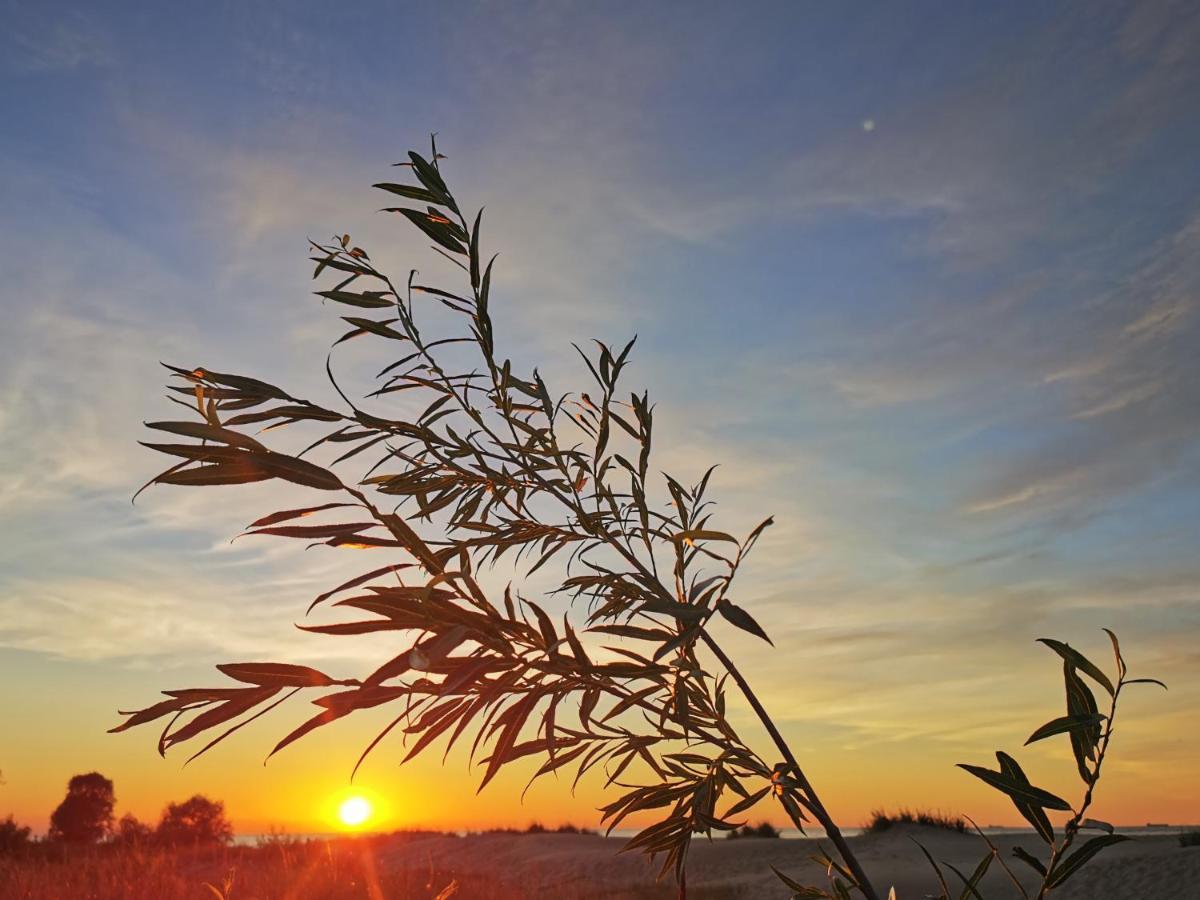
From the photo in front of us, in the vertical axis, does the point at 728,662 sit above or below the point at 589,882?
above

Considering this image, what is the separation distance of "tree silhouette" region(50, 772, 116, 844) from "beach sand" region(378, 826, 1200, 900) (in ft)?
25.4

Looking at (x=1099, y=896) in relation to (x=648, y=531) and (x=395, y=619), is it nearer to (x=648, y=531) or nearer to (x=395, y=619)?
(x=648, y=531)

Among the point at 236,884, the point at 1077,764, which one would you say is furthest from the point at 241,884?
the point at 1077,764

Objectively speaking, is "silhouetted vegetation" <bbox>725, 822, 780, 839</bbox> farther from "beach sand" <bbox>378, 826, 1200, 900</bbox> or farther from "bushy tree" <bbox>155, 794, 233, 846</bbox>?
"bushy tree" <bbox>155, 794, 233, 846</bbox>

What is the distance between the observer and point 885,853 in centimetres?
1457

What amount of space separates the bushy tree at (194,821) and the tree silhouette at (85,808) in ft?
5.49

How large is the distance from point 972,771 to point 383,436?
1608mm

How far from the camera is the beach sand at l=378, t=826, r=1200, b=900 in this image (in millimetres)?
9969

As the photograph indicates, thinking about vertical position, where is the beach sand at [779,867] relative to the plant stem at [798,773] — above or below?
below

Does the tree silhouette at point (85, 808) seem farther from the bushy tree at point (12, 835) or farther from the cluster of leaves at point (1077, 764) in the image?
the cluster of leaves at point (1077, 764)

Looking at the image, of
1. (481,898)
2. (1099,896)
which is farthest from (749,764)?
(1099,896)

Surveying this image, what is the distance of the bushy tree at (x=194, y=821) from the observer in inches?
806

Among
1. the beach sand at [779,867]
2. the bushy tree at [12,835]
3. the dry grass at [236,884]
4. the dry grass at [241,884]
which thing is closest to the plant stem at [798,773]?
the dry grass at [241,884]

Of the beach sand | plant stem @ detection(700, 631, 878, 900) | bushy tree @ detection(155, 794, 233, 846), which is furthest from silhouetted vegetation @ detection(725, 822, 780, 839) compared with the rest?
plant stem @ detection(700, 631, 878, 900)
